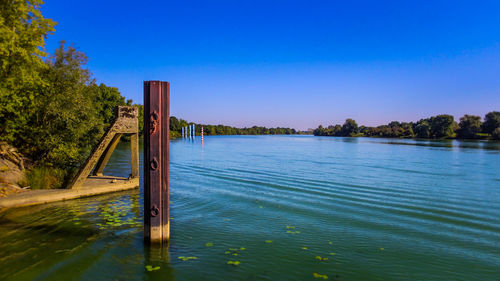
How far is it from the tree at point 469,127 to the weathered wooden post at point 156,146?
158 meters

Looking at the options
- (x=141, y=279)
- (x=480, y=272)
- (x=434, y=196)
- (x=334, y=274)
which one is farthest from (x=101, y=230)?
(x=434, y=196)

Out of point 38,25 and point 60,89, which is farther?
point 60,89

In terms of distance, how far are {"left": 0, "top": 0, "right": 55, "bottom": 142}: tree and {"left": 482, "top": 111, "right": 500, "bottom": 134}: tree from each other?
156 meters

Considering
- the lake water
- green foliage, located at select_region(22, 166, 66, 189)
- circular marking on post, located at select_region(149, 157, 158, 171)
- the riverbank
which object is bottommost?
the lake water

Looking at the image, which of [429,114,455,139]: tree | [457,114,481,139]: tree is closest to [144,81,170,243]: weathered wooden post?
[457,114,481,139]: tree

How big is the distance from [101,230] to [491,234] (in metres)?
12.5

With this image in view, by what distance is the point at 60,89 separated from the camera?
556 inches

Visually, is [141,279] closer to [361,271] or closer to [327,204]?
[361,271]

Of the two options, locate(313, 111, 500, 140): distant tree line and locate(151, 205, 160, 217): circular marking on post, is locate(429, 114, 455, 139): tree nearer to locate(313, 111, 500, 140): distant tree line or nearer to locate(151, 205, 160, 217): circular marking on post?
locate(313, 111, 500, 140): distant tree line

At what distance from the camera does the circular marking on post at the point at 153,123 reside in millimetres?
6387

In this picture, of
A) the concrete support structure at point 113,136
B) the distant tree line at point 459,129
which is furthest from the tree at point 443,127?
the concrete support structure at point 113,136

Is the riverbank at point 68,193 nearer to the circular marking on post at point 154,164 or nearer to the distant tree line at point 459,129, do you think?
the circular marking on post at point 154,164

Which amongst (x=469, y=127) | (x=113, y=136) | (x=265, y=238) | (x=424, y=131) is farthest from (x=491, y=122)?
(x=113, y=136)

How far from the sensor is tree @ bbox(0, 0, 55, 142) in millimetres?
9852
